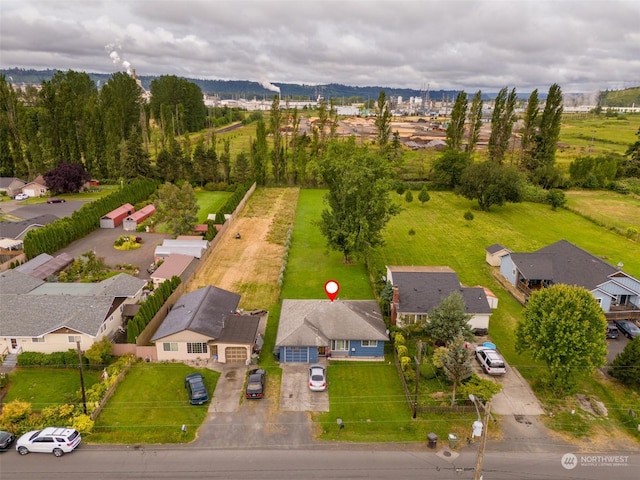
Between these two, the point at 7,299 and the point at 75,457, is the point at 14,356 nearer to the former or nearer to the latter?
the point at 7,299

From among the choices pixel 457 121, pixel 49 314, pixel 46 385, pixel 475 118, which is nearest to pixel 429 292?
pixel 46 385

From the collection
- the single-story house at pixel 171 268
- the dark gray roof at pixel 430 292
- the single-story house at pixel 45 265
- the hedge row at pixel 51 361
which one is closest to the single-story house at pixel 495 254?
the dark gray roof at pixel 430 292

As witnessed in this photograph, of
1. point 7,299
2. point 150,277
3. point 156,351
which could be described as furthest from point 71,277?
point 156,351

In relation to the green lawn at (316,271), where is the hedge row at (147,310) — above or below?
above

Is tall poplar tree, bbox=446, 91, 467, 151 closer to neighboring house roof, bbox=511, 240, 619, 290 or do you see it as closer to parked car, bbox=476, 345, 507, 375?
neighboring house roof, bbox=511, 240, 619, 290

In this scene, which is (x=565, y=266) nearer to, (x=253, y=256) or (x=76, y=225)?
(x=253, y=256)

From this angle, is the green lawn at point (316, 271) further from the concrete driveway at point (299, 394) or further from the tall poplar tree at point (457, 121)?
the tall poplar tree at point (457, 121)
